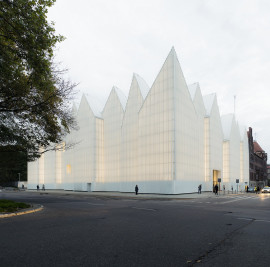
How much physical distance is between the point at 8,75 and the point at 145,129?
93.5 ft

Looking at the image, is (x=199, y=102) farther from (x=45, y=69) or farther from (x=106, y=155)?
(x=45, y=69)

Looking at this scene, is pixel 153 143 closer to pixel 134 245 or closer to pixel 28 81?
pixel 28 81

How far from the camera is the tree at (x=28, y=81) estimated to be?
11.0m

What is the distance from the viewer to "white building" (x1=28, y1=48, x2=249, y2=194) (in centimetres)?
3627

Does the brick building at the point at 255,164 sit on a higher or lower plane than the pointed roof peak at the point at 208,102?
lower

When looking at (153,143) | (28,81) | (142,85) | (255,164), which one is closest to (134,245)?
(28,81)

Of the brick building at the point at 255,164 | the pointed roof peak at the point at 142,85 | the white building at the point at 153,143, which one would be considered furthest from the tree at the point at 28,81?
the brick building at the point at 255,164

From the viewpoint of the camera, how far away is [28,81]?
13.7 metres

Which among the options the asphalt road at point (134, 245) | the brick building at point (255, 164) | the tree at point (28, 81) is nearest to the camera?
the asphalt road at point (134, 245)

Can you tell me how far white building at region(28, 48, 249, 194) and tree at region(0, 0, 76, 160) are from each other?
2166 centimetres

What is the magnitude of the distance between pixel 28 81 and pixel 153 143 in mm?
25782

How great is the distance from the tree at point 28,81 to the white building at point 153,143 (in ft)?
71.1

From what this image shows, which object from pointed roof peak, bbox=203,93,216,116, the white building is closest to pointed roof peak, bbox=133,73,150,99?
the white building

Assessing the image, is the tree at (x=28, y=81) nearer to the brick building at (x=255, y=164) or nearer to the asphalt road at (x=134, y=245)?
the asphalt road at (x=134, y=245)
